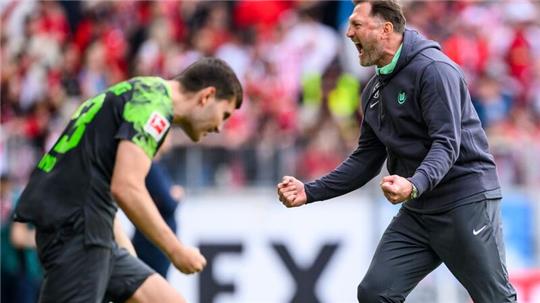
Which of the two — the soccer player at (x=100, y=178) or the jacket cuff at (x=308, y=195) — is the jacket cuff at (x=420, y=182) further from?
the soccer player at (x=100, y=178)

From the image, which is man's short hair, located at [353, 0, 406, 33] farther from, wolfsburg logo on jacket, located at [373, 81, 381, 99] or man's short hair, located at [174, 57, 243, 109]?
man's short hair, located at [174, 57, 243, 109]

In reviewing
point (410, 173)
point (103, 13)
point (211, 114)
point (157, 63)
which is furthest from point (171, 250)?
point (103, 13)

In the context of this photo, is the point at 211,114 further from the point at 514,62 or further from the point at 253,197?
the point at 514,62

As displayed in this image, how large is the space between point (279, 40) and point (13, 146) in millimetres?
4061

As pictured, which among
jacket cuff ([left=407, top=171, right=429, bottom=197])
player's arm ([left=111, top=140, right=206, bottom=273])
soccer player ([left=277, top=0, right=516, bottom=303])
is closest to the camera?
jacket cuff ([left=407, top=171, right=429, bottom=197])

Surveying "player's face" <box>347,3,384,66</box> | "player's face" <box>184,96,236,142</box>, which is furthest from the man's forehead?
"player's face" <box>184,96,236,142</box>

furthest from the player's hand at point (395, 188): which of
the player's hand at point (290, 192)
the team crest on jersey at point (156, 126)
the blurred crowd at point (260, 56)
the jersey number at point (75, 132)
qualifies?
the blurred crowd at point (260, 56)

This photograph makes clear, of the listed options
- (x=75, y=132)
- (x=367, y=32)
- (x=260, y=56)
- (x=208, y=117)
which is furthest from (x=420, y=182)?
(x=260, y=56)

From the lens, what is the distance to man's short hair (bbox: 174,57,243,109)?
778 cm

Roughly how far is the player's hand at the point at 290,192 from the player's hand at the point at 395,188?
3.32 feet

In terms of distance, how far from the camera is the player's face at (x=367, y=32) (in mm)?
7504

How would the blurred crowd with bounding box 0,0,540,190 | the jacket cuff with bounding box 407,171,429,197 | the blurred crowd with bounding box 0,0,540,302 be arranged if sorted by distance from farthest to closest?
the blurred crowd with bounding box 0,0,540,190
the blurred crowd with bounding box 0,0,540,302
the jacket cuff with bounding box 407,171,429,197

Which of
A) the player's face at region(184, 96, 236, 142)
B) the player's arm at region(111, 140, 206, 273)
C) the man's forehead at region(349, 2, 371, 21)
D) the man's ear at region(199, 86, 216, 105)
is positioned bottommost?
the player's arm at region(111, 140, 206, 273)

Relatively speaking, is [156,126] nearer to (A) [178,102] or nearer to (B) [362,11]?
(A) [178,102]
